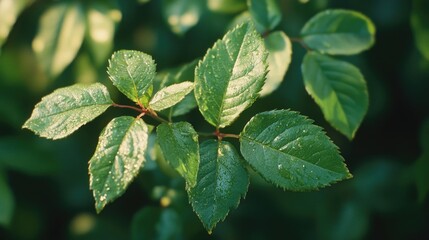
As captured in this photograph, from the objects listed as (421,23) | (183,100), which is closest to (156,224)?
(183,100)

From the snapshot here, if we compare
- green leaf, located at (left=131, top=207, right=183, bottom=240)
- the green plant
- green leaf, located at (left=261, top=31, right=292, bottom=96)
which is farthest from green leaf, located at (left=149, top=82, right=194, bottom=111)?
green leaf, located at (left=131, top=207, right=183, bottom=240)

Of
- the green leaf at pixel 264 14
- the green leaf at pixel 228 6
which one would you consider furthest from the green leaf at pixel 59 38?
the green leaf at pixel 264 14

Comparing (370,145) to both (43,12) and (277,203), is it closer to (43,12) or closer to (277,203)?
(277,203)

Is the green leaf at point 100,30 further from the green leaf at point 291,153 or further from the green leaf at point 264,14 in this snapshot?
the green leaf at point 291,153

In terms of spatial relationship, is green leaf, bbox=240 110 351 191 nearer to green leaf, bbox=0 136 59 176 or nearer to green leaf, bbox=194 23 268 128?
green leaf, bbox=194 23 268 128

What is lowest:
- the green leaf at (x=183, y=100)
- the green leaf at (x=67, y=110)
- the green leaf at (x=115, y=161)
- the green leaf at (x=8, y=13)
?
the green leaf at (x=183, y=100)

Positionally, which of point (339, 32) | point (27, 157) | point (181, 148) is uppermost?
point (181, 148)

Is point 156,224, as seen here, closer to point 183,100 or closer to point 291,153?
point 183,100

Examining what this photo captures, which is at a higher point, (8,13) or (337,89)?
(8,13)
